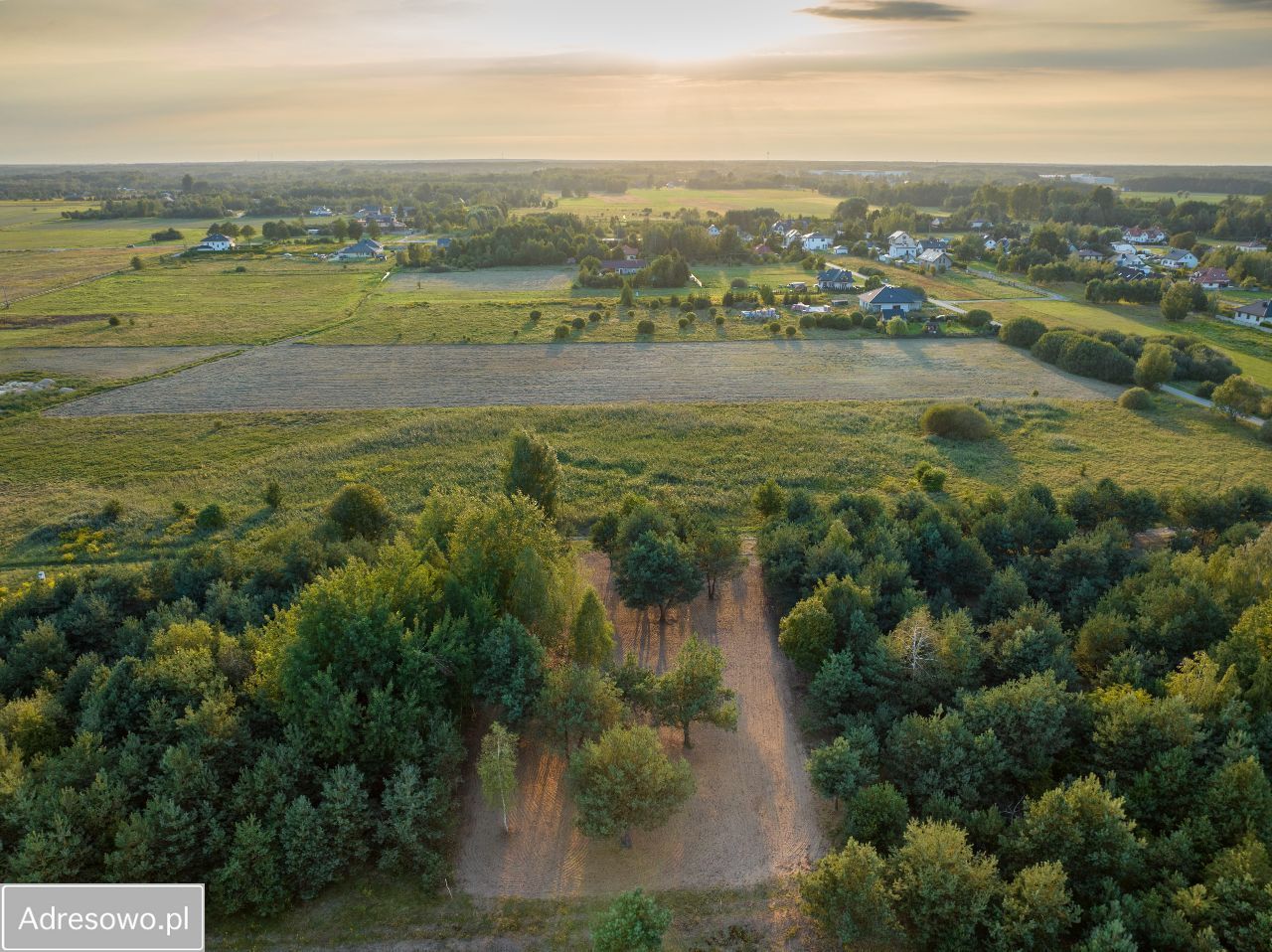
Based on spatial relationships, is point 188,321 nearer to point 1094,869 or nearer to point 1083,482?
point 1083,482

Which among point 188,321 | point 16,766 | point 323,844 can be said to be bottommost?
point 323,844

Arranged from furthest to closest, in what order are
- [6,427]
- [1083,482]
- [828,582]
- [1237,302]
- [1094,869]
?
[1237,302], [6,427], [1083,482], [828,582], [1094,869]

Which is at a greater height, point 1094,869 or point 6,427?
point 6,427

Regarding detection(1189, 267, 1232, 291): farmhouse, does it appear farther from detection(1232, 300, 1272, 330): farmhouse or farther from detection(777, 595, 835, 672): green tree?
detection(777, 595, 835, 672): green tree

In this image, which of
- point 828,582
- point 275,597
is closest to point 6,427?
point 275,597

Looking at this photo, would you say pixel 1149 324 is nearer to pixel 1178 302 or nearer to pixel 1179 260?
pixel 1178 302

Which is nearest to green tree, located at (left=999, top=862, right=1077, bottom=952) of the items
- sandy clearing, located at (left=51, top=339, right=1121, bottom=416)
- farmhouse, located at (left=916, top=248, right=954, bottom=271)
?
sandy clearing, located at (left=51, top=339, right=1121, bottom=416)

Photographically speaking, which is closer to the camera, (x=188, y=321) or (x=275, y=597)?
(x=275, y=597)
